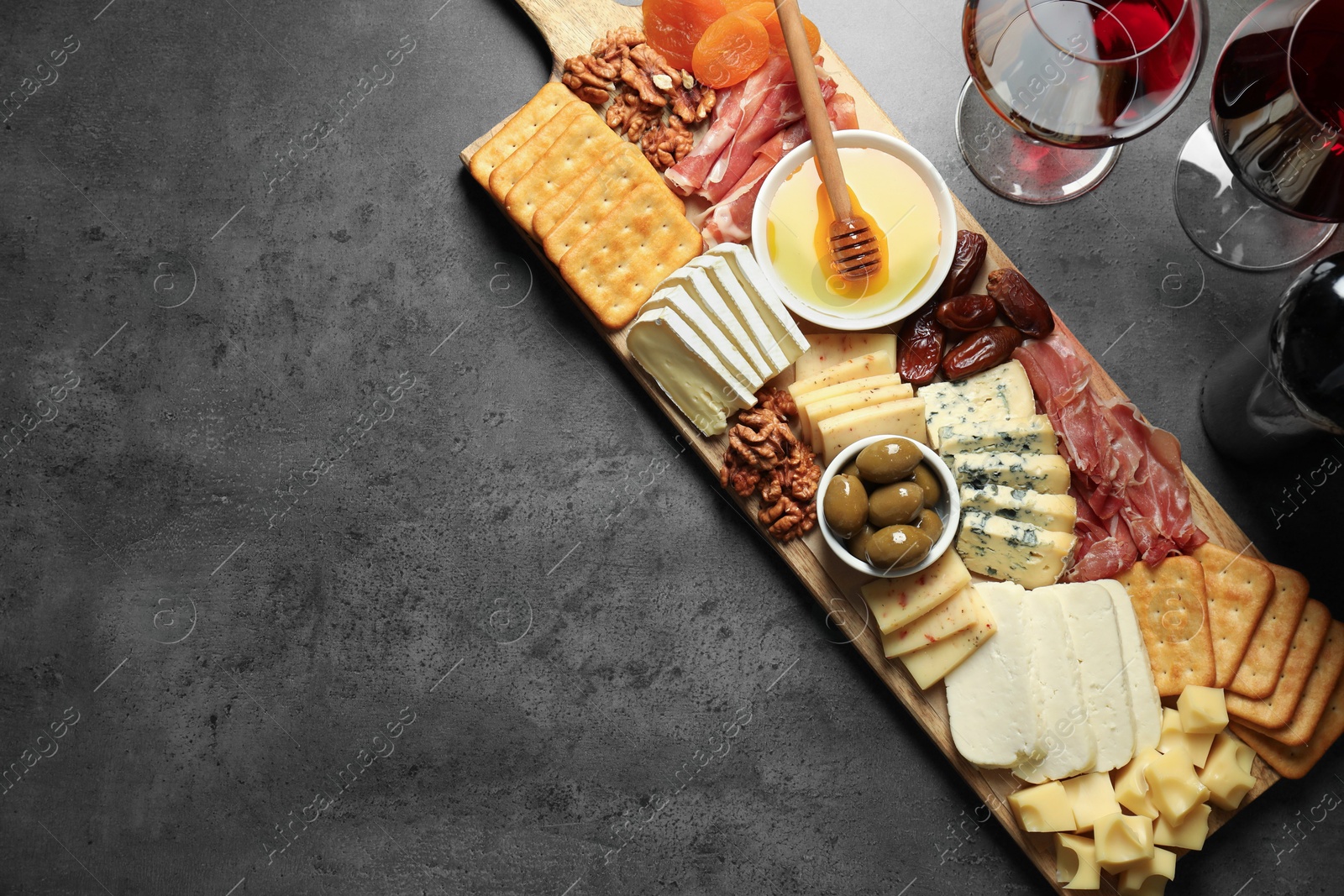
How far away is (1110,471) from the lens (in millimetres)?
1996

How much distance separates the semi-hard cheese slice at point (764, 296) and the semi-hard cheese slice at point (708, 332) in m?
0.10

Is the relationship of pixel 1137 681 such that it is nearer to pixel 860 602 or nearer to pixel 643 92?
pixel 860 602

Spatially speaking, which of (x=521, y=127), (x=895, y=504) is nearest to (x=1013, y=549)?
(x=895, y=504)

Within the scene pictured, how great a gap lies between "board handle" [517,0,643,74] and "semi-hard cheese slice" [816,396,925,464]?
1165mm

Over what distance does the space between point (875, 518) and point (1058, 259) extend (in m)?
0.93

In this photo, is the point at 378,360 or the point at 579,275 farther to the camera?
the point at 378,360

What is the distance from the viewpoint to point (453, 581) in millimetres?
2271

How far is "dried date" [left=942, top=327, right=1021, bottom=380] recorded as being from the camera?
6.68ft

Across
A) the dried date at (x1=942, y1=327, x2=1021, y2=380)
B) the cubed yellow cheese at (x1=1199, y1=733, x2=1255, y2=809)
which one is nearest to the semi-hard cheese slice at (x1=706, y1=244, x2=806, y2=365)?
the dried date at (x1=942, y1=327, x2=1021, y2=380)

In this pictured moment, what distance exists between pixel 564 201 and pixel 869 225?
2.45ft

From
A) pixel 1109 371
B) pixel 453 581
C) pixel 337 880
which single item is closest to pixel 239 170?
pixel 453 581

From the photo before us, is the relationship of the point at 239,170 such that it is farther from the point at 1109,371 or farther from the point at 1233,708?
the point at 1233,708

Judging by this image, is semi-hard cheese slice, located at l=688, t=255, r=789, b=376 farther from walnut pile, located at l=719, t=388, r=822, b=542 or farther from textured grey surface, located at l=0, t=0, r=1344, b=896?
textured grey surface, located at l=0, t=0, r=1344, b=896

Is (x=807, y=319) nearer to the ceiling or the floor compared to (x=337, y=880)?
nearer to the ceiling
